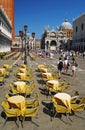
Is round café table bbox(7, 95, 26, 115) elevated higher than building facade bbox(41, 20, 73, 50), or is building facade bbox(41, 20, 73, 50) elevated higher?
building facade bbox(41, 20, 73, 50)

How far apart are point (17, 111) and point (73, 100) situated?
9.25 feet

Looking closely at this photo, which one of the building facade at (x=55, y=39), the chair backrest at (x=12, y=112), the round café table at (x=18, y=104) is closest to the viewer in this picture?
the chair backrest at (x=12, y=112)

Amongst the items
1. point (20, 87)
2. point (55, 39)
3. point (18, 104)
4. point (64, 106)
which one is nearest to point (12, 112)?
point (18, 104)

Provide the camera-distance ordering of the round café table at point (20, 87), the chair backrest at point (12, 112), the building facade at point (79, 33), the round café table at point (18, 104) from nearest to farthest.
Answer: the chair backrest at point (12, 112) < the round café table at point (18, 104) < the round café table at point (20, 87) < the building facade at point (79, 33)

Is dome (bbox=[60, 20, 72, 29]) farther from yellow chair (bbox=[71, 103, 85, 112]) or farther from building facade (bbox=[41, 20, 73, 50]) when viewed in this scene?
yellow chair (bbox=[71, 103, 85, 112])

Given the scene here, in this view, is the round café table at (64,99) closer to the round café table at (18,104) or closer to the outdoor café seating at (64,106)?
the outdoor café seating at (64,106)

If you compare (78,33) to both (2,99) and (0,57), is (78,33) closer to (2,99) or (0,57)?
(0,57)

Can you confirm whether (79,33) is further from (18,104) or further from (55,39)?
(18,104)

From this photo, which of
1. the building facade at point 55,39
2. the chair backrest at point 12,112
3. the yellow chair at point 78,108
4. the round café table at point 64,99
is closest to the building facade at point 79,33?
the building facade at point 55,39

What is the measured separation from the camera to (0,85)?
51.5 ft

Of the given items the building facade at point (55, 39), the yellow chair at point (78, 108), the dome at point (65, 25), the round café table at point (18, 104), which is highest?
the dome at point (65, 25)

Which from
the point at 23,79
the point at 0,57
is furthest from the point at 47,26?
the point at 23,79

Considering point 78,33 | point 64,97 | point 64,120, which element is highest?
point 78,33

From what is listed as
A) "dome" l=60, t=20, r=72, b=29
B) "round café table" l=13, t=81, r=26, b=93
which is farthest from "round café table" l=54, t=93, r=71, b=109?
"dome" l=60, t=20, r=72, b=29
